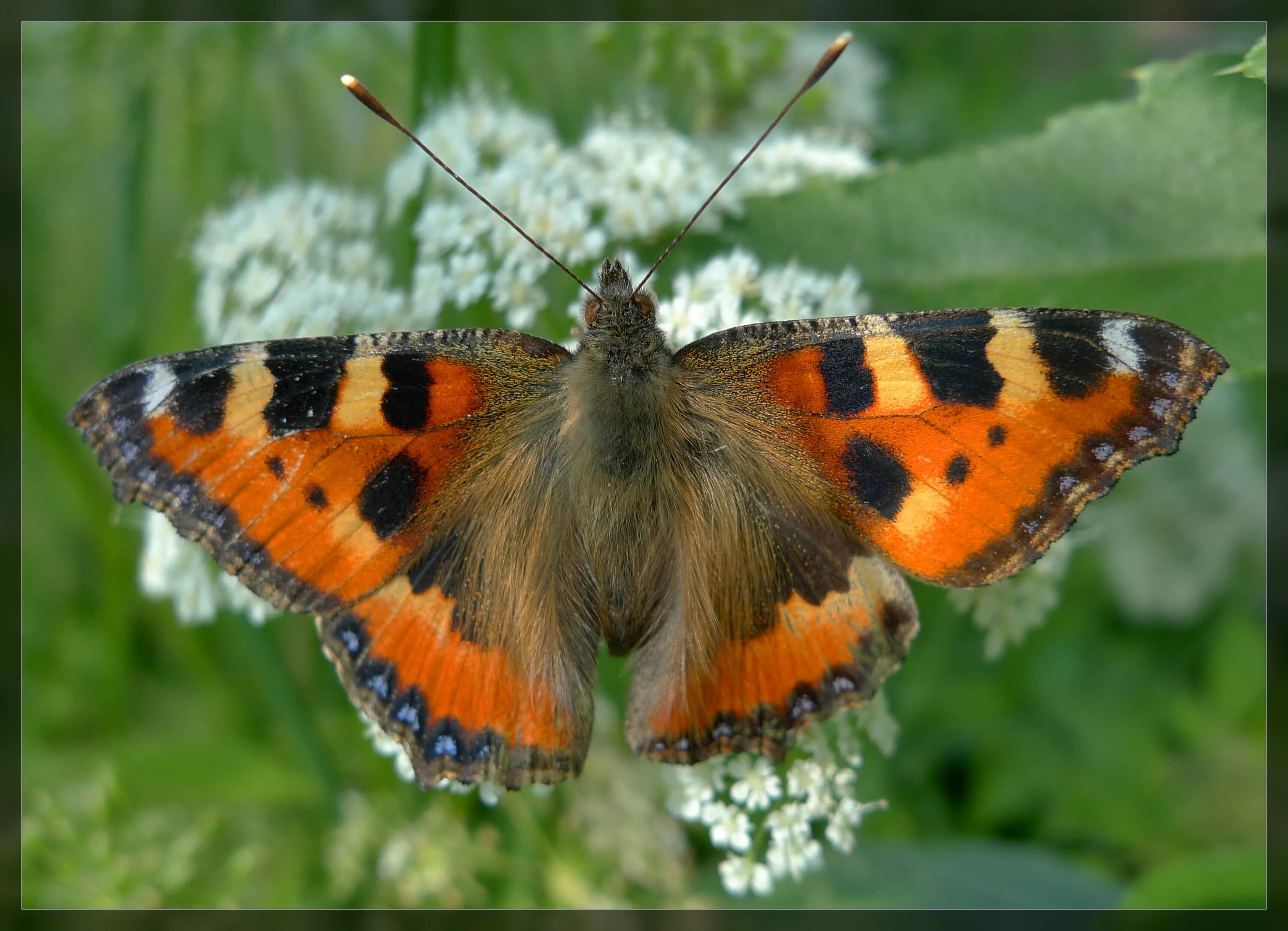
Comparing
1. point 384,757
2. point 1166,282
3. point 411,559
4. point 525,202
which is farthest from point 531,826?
point 1166,282

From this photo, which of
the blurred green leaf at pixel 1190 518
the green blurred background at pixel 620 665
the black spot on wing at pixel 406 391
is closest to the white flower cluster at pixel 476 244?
the green blurred background at pixel 620 665

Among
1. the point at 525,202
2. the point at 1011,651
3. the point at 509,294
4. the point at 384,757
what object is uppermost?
the point at 525,202

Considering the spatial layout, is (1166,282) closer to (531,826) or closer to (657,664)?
(657,664)

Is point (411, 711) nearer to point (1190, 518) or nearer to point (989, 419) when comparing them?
point (989, 419)

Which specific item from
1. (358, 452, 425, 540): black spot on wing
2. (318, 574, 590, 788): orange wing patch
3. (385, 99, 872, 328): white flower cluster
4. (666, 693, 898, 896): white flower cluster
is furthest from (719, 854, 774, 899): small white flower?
(385, 99, 872, 328): white flower cluster

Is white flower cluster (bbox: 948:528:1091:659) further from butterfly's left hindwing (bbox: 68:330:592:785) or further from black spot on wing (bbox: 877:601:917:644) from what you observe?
butterfly's left hindwing (bbox: 68:330:592:785)

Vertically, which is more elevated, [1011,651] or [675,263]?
[675,263]

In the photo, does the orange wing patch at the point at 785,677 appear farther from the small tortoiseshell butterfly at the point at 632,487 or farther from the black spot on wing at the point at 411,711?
the black spot on wing at the point at 411,711
